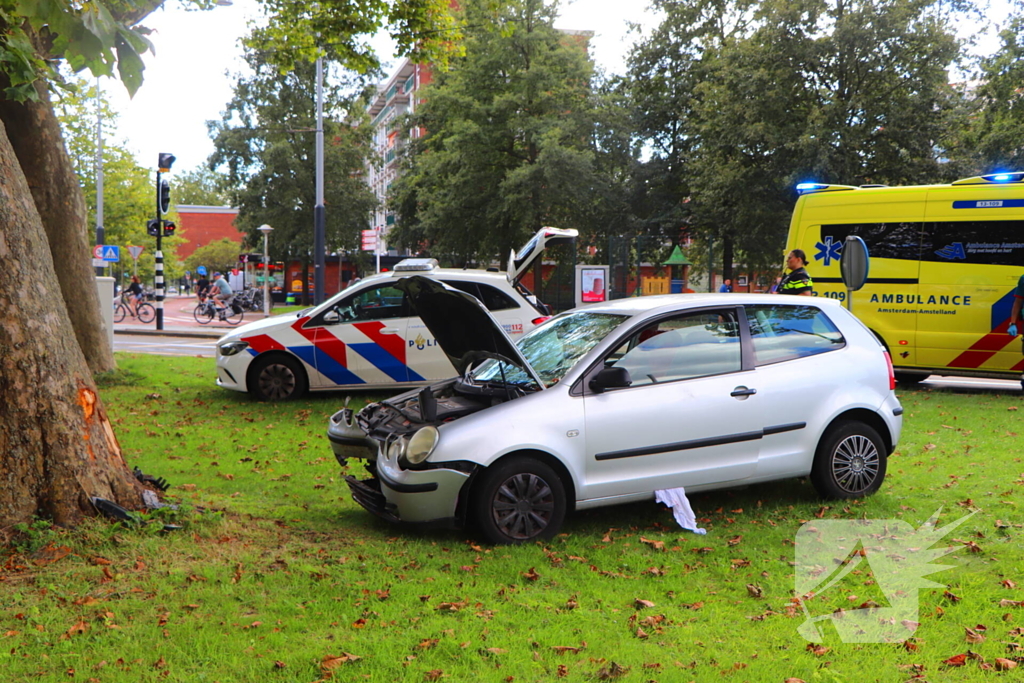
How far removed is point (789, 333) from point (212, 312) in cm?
3130

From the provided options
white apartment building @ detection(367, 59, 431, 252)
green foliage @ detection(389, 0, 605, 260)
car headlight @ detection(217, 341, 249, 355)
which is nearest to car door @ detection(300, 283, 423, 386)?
car headlight @ detection(217, 341, 249, 355)

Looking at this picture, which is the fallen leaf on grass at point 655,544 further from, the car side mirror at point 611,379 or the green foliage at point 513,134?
the green foliage at point 513,134

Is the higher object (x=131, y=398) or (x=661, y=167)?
(x=661, y=167)

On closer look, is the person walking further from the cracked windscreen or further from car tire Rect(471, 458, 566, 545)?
car tire Rect(471, 458, 566, 545)

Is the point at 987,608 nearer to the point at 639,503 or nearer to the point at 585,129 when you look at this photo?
the point at 639,503

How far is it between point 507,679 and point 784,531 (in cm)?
277

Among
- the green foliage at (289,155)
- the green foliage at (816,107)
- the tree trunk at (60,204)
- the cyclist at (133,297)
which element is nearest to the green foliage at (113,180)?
the green foliage at (289,155)

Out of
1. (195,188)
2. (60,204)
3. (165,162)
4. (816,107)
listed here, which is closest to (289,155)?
(165,162)

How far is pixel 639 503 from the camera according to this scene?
6.57 m

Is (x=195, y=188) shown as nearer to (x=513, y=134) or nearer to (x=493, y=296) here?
(x=513, y=134)

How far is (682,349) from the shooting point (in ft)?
19.7

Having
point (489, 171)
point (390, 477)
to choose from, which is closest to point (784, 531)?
point (390, 477)

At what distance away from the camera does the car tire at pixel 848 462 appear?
6305mm

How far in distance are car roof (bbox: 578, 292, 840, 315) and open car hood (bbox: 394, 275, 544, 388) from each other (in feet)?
3.18
